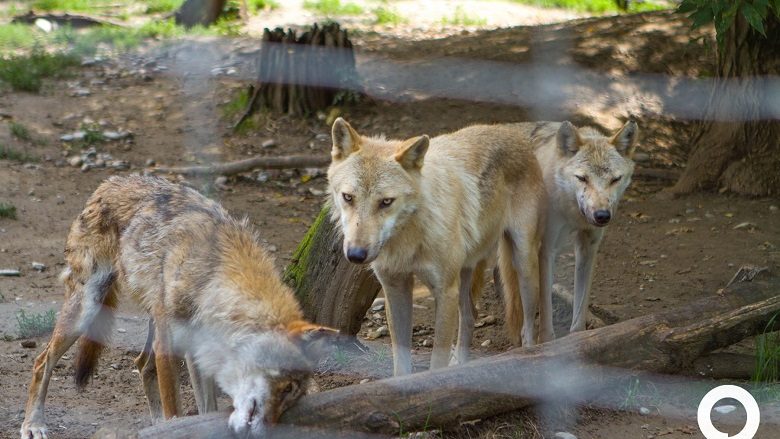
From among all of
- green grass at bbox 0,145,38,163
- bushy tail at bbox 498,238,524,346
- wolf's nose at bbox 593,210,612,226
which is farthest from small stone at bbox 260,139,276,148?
wolf's nose at bbox 593,210,612,226

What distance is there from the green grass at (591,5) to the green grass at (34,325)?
337 inches

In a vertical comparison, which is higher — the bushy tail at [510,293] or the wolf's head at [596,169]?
the wolf's head at [596,169]

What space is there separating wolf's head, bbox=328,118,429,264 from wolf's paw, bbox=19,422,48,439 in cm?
164

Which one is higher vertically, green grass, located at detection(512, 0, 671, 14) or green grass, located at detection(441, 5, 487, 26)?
green grass, located at detection(512, 0, 671, 14)

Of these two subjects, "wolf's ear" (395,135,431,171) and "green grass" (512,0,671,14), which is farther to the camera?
"green grass" (512,0,671,14)

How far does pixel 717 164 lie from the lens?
24.7 ft

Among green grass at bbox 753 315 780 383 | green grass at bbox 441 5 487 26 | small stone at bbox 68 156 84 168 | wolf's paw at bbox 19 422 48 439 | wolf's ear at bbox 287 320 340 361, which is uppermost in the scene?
green grass at bbox 441 5 487 26

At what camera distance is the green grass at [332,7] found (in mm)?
12531

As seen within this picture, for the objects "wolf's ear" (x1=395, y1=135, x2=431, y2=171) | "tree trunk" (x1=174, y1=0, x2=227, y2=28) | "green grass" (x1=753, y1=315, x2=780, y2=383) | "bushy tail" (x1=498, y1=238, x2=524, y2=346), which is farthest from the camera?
"tree trunk" (x1=174, y1=0, x2=227, y2=28)

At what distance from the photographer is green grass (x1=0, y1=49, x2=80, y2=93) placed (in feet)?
32.1

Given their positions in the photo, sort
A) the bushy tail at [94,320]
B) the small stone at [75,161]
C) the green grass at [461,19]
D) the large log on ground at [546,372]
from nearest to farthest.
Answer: the large log on ground at [546,372] → the bushy tail at [94,320] → the small stone at [75,161] → the green grass at [461,19]

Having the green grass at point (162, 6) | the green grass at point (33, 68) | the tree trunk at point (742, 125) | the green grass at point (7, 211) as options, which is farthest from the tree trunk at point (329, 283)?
the green grass at point (162, 6)

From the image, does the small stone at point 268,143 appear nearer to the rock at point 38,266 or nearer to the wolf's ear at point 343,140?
the rock at point 38,266

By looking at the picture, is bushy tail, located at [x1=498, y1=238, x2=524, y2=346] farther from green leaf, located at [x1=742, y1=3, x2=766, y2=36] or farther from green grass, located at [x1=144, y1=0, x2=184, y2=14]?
green grass, located at [x1=144, y1=0, x2=184, y2=14]
